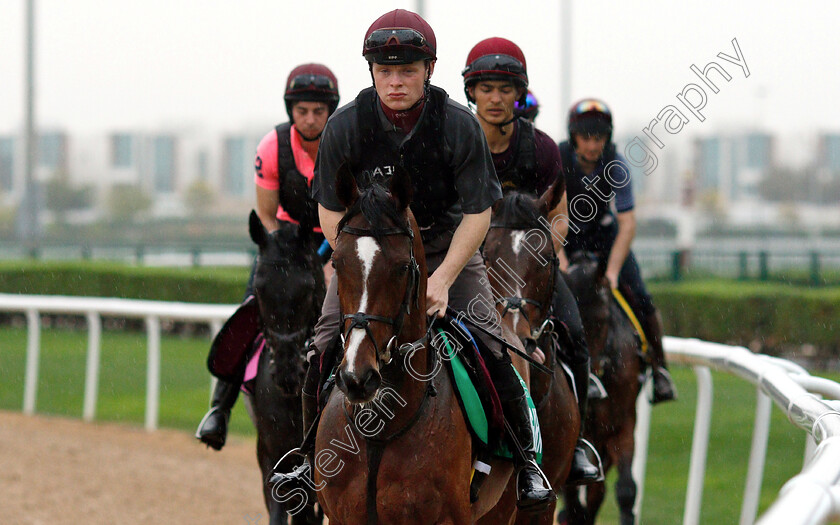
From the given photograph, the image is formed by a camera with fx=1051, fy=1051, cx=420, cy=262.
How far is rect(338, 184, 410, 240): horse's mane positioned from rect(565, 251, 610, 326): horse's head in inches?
130

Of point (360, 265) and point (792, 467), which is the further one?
point (792, 467)

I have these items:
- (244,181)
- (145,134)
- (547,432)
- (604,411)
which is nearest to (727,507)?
(604,411)

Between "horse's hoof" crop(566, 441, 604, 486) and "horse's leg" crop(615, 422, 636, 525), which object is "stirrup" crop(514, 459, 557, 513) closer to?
"horse's hoof" crop(566, 441, 604, 486)

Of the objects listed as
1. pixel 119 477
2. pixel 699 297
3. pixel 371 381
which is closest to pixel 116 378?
pixel 119 477

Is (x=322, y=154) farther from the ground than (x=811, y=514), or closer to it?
farther from the ground

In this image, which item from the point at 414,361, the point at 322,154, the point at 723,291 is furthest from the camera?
the point at 723,291

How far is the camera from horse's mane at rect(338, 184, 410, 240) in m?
3.32

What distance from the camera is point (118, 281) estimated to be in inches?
744

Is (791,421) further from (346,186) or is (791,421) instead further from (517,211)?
(346,186)

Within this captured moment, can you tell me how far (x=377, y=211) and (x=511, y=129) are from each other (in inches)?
80.8

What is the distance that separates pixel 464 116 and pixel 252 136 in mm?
50125

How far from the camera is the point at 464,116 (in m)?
3.90

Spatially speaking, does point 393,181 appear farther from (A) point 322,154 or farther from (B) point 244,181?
(B) point 244,181

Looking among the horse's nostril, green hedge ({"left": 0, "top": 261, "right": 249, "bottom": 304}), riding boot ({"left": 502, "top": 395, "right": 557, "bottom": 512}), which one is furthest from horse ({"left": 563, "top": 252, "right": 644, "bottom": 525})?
green hedge ({"left": 0, "top": 261, "right": 249, "bottom": 304})
